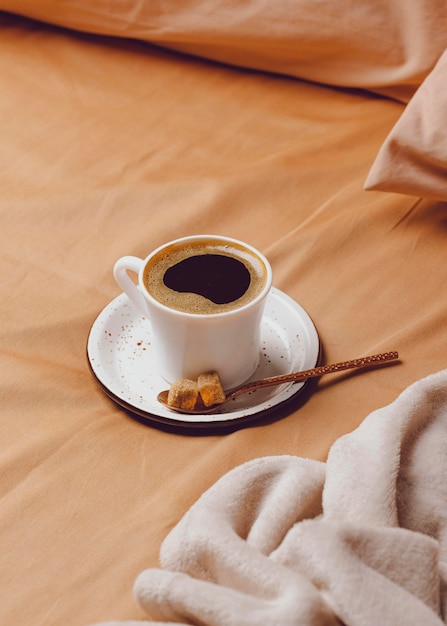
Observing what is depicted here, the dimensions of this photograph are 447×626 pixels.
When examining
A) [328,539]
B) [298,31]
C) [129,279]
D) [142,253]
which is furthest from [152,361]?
[298,31]

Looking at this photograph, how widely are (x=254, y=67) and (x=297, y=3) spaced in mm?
135

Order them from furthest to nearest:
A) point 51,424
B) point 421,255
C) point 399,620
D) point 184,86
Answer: point 184,86 < point 421,255 < point 51,424 < point 399,620

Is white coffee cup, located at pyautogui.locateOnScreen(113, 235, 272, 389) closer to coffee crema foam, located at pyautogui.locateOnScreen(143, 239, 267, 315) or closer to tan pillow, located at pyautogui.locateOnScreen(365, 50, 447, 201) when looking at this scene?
coffee crema foam, located at pyautogui.locateOnScreen(143, 239, 267, 315)

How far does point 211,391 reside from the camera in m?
0.71

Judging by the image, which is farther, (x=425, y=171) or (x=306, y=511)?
(x=425, y=171)

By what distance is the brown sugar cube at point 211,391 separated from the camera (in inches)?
27.9

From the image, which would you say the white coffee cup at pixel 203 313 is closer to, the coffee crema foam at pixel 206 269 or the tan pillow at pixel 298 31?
the coffee crema foam at pixel 206 269

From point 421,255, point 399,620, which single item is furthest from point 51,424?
point 421,255

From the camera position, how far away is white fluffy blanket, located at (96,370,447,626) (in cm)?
51

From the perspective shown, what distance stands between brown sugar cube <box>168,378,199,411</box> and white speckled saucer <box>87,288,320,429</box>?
1 centimetres

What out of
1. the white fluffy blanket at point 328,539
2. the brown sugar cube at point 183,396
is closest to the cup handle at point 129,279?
the brown sugar cube at point 183,396

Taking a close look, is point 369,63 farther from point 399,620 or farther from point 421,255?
point 399,620

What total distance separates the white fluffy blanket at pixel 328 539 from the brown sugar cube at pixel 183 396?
0.33 ft

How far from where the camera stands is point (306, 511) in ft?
1.98
